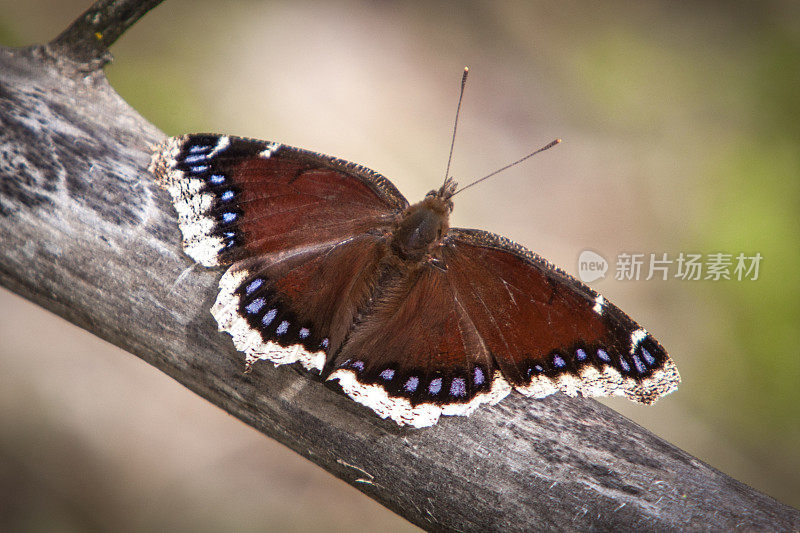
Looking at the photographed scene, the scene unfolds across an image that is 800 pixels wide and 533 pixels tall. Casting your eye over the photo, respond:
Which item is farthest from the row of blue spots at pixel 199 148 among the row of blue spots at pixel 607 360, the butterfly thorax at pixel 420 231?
the row of blue spots at pixel 607 360

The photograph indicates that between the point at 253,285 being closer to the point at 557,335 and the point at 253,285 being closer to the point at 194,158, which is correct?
Answer: the point at 194,158

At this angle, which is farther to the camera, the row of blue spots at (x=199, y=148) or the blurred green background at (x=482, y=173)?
the blurred green background at (x=482, y=173)

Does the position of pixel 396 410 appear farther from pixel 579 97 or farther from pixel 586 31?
pixel 586 31

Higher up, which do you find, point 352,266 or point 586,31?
point 586,31

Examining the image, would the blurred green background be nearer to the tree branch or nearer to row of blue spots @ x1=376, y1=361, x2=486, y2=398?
the tree branch

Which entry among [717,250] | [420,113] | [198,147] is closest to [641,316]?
[717,250]

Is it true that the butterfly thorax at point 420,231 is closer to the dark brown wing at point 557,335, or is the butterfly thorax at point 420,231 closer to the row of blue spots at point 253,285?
the dark brown wing at point 557,335

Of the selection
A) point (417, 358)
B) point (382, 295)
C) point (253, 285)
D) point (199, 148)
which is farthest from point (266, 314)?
point (199, 148)
